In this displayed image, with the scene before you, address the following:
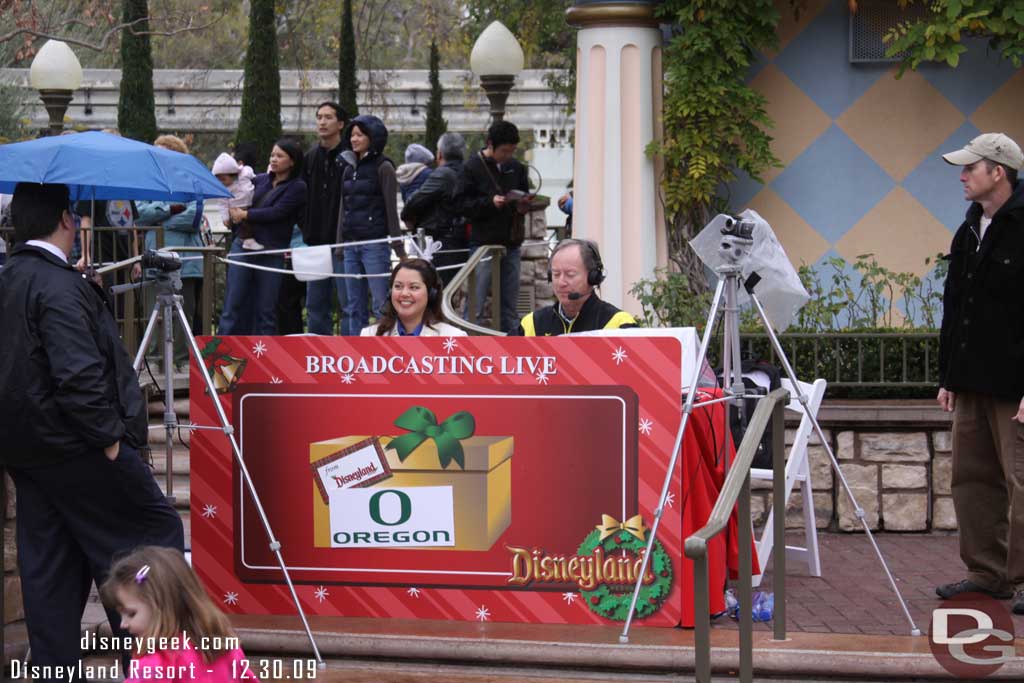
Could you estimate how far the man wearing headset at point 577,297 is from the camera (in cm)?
653

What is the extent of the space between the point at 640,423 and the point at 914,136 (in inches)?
196

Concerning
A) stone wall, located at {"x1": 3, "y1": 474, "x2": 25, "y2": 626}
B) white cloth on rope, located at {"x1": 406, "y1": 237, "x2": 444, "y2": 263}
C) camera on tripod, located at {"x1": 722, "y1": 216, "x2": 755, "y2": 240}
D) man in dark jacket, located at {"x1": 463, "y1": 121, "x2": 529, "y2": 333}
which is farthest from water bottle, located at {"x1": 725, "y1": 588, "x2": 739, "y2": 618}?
man in dark jacket, located at {"x1": 463, "y1": 121, "x2": 529, "y2": 333}

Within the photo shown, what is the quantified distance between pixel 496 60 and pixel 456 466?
7.92 m

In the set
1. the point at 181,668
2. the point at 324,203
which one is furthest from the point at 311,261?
the point at 181,668

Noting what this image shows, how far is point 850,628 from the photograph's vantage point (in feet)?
19.5

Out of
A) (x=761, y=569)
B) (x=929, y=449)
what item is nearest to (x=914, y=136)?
(x=929, y=449)

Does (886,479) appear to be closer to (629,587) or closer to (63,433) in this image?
(629,587)

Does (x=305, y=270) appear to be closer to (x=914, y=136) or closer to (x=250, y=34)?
(x=914, y=136)

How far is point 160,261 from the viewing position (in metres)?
5.66

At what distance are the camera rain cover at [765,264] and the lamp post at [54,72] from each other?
11.3m

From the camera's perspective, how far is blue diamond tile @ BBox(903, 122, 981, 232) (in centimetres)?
988

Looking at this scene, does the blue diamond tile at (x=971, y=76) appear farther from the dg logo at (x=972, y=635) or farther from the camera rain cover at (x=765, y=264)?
the dg logo at (x=972, y=635)

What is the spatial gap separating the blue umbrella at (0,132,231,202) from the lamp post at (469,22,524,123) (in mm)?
6346

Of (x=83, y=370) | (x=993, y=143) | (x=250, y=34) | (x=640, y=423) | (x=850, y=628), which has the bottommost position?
(x=850, y=628)
